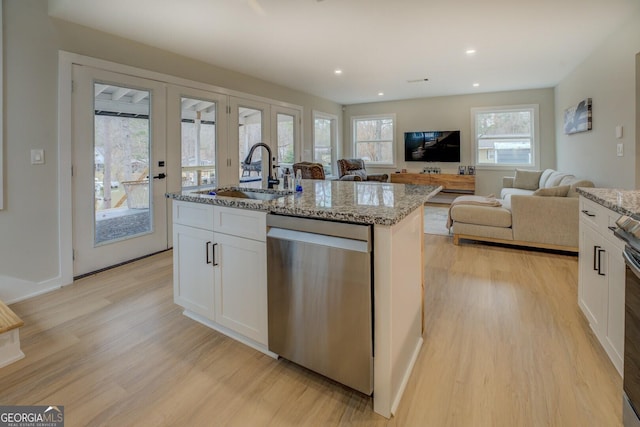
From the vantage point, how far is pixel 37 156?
2740 mm

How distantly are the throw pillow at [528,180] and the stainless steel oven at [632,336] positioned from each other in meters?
5.45

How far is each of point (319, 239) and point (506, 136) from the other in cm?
686

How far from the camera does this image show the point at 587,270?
6.91ft

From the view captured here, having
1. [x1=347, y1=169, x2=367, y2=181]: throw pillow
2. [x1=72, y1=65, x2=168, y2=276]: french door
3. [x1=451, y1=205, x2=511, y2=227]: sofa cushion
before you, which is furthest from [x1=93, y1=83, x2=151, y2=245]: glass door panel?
[x1=347, y1=169, x2=367, y2=181]: throw pillow

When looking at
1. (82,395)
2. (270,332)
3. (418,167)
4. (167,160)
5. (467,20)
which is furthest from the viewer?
(418,167)

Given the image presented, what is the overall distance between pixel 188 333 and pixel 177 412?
0.71 metres

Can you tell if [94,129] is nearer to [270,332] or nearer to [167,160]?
[167,160]

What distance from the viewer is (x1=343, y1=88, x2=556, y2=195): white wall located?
6434 mm

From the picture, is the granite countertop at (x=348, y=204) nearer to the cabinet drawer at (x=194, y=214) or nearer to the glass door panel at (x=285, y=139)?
the cabinet drawer at (x=194, y=214)

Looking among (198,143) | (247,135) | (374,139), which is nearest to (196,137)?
(198,143)

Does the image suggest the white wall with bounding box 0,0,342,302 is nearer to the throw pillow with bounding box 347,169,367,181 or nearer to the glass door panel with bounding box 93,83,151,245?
the glass door panel with bounding box 93,83,151,245

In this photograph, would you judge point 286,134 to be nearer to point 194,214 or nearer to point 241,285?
point 194,214

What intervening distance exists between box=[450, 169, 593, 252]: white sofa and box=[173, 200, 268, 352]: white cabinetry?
3.12m

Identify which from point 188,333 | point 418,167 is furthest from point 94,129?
point 418,167
